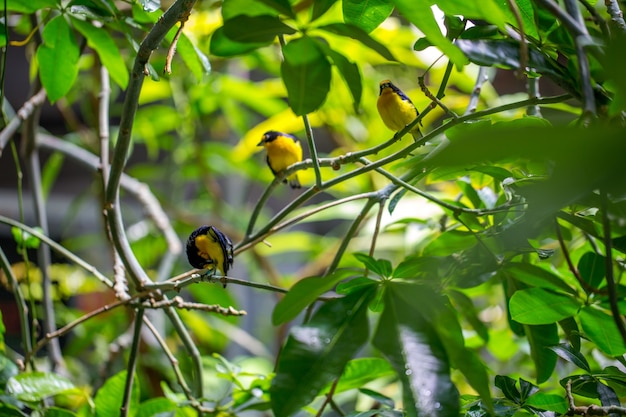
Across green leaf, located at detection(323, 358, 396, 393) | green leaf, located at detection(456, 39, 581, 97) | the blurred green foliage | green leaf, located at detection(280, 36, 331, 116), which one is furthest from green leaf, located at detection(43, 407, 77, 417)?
green leaf, located at detection(456, 39, 581, 97)

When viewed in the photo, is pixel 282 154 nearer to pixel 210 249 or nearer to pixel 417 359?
pixel 210 249

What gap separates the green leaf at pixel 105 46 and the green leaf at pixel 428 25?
1.18ft

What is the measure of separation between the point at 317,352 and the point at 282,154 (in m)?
0.46

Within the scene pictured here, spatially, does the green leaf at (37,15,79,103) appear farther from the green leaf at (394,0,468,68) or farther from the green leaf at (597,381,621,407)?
the green leaf at (597,381,621,407)

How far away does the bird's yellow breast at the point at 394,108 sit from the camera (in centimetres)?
57

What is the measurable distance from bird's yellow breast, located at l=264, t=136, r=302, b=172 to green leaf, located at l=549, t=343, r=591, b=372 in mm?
421

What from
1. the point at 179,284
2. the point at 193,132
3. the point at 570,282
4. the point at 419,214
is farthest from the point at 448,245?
the point at 193,132

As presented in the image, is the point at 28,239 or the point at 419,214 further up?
the point at 28,239

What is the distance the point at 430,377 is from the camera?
35 centimetres

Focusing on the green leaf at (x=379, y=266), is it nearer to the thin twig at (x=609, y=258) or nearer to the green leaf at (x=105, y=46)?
the thin twig at (x=609, y=258)

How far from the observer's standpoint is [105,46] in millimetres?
620

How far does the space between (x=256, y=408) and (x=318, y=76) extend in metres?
0.35

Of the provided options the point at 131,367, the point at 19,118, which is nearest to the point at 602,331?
the point at 131,367

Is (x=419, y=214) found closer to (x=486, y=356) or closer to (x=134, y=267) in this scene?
(x=134, y=267)
